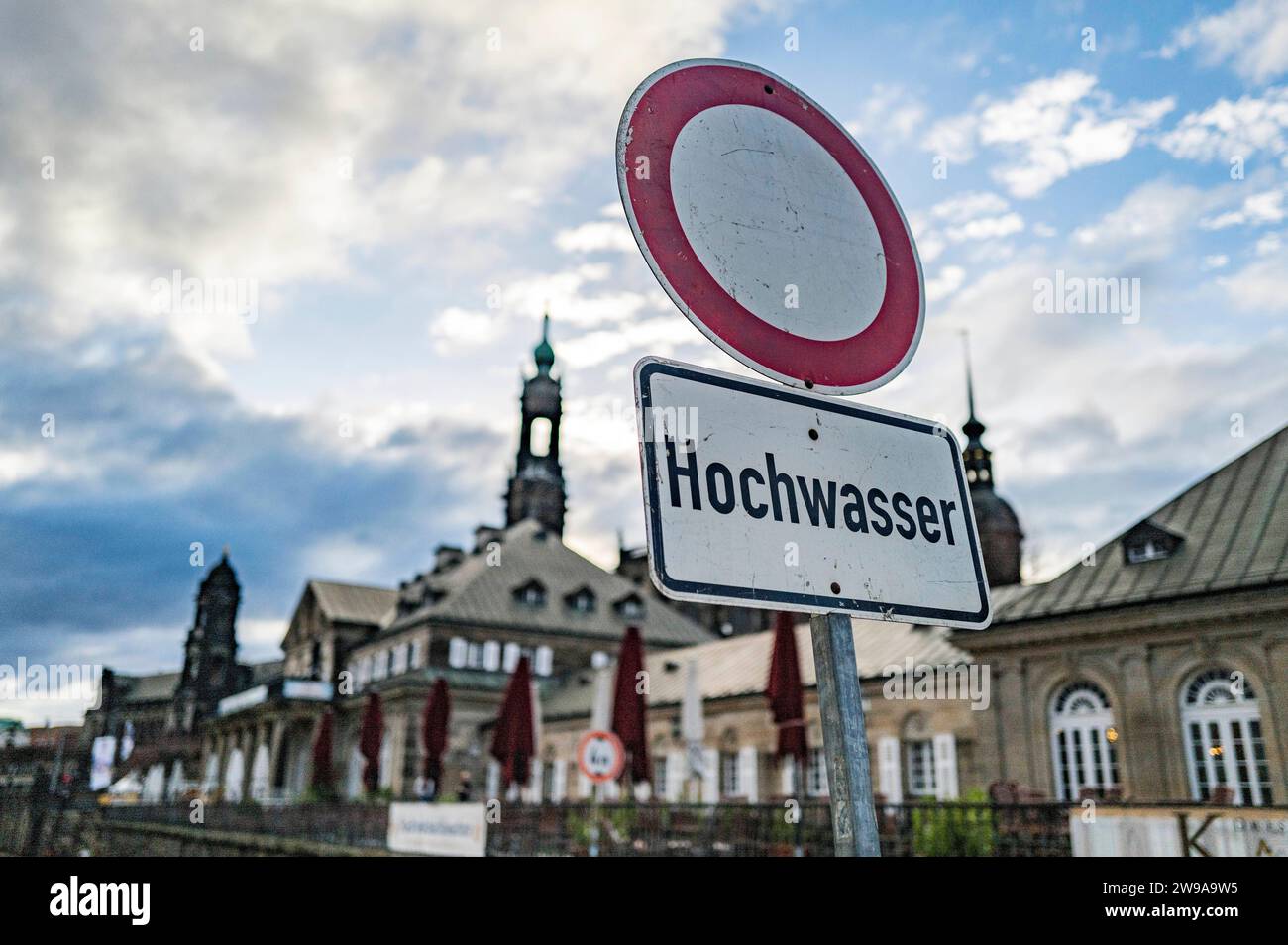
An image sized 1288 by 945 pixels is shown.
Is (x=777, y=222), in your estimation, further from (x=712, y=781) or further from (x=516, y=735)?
(x=712, y=781)

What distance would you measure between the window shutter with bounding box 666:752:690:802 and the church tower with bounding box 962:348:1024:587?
2368 centimetres

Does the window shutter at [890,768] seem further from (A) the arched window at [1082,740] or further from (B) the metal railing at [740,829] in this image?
(B) the metal railing at [740,829]

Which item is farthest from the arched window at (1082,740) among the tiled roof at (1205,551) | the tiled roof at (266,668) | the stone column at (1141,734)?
the tiled roof at (266,668)

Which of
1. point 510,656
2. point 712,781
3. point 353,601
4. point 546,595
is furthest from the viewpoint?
point 353,601

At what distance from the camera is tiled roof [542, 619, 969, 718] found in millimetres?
27016

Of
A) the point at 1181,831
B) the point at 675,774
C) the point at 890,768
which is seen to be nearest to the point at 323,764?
the point at 675,774

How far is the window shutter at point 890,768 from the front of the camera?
83.4 feet

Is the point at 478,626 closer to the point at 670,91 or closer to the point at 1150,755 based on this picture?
the point at 1150,755

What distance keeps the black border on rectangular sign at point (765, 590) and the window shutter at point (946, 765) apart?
79.8 ft

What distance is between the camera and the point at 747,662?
112 ft

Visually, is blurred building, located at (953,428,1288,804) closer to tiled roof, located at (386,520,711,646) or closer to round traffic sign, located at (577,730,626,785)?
round traffic sign, located at (577,730,626,785)

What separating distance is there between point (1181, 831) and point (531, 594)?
1530 inches

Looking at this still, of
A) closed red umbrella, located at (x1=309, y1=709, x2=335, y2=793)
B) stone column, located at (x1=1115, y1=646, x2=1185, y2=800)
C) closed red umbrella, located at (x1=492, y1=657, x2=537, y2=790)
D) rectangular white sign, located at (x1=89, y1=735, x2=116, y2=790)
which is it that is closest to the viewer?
stone column, located at (x1=1115, y1=646, x2=1185, y2=800)

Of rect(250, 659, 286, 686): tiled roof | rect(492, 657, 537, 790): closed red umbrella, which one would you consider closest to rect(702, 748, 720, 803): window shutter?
rect(492, 657, 537, 790): closed red umbrella
